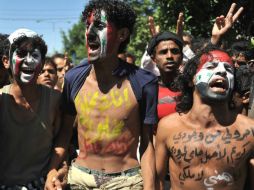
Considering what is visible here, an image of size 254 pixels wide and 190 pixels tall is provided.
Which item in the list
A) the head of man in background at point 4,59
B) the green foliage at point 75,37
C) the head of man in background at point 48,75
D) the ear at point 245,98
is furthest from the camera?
the green foliage at point 75,37

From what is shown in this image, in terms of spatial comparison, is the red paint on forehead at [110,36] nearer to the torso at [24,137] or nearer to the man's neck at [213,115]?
the torso at [24,137]

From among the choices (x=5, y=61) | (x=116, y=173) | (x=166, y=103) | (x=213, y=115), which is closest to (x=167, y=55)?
(x=166, y=103)

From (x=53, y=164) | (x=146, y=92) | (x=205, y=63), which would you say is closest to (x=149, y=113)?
(x=146, y=92)

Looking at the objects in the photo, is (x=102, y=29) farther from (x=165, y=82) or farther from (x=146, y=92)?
(x=165, y=82)

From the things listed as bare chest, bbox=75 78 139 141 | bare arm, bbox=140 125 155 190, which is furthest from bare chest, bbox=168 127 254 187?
bare chest, bbox=75 78 139 141

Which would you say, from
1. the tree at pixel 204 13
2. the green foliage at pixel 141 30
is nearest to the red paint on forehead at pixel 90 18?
the tree at pixel 204 13

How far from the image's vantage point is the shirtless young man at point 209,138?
3.46 meters

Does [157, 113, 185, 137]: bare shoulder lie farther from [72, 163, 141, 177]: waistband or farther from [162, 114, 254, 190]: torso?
[72, 163, 141, 177]: waistband

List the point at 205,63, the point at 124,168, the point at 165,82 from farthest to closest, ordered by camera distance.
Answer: the point at 165,82
the point at 205,63
the point at 124,168

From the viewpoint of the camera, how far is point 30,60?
377 centimetres

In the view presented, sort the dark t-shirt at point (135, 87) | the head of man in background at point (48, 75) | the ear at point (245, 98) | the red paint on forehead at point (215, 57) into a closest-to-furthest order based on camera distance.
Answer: the dark t-shirt at point (135, 87), the red paint on forehead at point (215, 57), the ear at point (245, 98), the head of man in background at point (48, 75)

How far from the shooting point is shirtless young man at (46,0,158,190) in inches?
134

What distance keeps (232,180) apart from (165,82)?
1573 millimetres

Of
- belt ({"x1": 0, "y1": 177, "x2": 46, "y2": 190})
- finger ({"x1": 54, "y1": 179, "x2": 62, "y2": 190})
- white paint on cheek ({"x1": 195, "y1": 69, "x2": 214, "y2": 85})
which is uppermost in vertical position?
white paint on cheek ({"x1": 195, "y1": 69, "x2": 214, "y2": 85})
